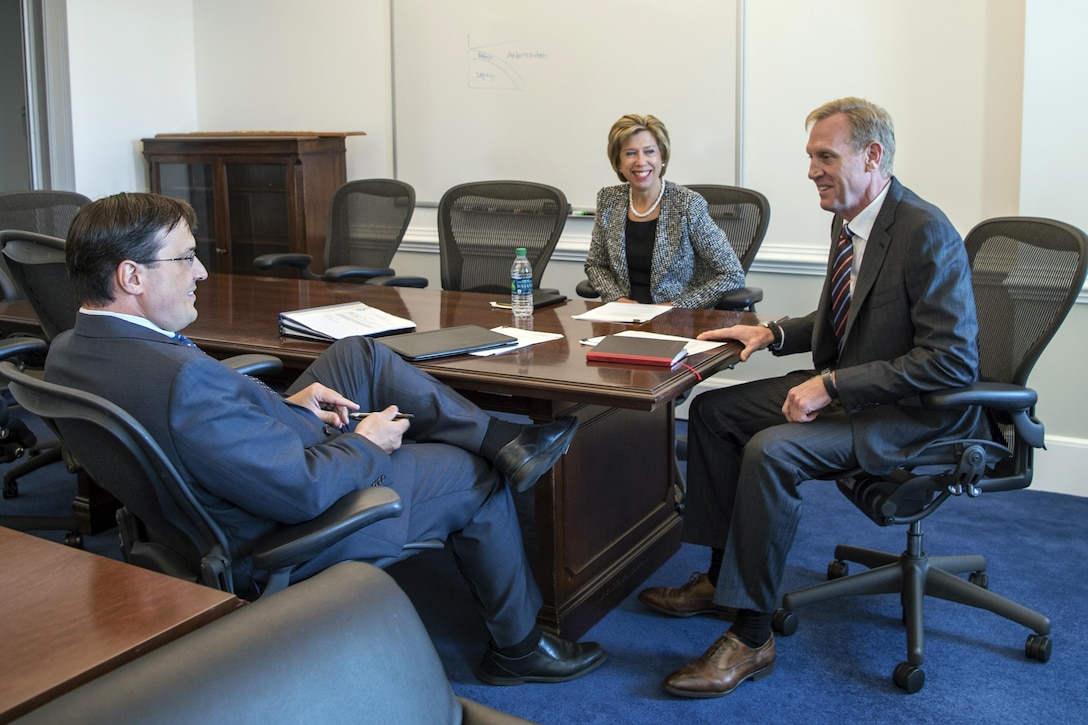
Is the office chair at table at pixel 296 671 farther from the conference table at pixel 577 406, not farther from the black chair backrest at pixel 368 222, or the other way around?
the black chair backrest at pixel 368 222

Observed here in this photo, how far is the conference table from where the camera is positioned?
2.36 metres

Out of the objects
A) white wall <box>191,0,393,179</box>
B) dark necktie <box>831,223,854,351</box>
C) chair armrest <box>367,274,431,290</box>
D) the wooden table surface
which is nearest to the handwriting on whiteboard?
white wall <box>191,0,393,179</box>

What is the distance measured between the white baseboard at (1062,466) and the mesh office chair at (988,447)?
3.88ft

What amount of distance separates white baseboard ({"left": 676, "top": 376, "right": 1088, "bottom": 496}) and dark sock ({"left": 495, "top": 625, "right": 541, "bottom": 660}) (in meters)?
1.59

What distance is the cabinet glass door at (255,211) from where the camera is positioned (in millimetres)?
5469

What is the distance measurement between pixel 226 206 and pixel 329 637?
520cm

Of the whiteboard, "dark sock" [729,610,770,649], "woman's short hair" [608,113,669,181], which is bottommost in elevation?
"dark sock" [729,610,770,649]

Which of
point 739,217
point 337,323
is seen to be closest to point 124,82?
point 337,323

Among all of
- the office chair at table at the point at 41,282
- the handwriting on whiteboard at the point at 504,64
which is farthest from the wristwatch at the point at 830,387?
the handwriting on whiteboard at the point at 504,64

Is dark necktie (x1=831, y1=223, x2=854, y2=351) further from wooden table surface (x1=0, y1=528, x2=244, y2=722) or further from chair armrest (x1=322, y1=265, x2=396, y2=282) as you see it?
chair armrest (x1=322, y1=265, x2=396, y2=282)

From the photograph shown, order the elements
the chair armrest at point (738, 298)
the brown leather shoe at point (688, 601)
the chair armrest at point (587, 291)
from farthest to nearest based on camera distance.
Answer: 1. the chair armrest at point (587, 291)
2. the chair armrest at point (738, 298)
3. the brown leather shoe at point (688, 601)

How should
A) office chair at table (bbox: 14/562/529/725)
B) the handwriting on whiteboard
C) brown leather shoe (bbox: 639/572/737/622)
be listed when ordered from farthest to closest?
the handwriting on whiteboard < brown leather shoe (bbox: 639/572/737/622) < office chair at table (bbox: 14/562/529/725)

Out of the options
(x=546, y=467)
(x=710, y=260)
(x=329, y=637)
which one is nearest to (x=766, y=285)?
(x=710, y=260)

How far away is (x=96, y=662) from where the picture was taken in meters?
0.91
